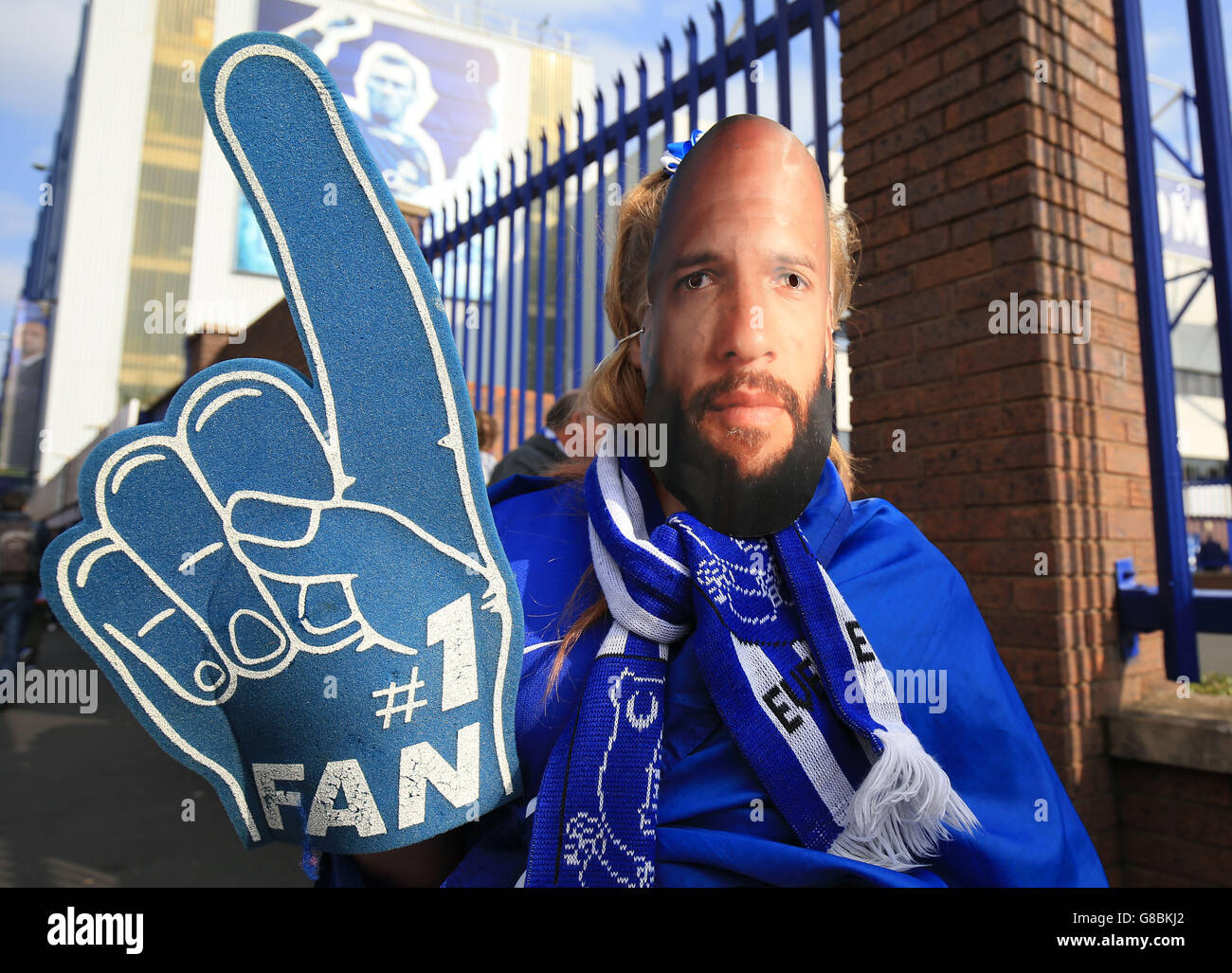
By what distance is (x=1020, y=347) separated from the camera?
205 cm

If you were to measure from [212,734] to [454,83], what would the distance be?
1003 inches

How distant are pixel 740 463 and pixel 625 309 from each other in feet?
0.86

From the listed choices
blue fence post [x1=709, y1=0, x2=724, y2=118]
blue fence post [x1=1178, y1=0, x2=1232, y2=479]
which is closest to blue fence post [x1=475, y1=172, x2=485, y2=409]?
blue fence post [x1=709, y1=0, x2=724, y2=118]

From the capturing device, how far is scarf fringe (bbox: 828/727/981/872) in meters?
0.72

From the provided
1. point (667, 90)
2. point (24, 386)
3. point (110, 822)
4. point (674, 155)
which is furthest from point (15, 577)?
point (24, 386)

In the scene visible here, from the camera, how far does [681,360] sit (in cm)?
62

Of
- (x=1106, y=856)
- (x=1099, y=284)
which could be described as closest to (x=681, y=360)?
(x=1099, y=284)

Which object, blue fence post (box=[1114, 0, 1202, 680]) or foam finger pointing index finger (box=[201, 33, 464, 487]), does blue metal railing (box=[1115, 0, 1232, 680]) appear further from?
foam finger pointing index finger (box=[201, 33, 464, 487])

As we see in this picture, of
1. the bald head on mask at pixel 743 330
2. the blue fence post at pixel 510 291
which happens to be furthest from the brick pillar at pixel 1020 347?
the blue fence post at pixel 510 291

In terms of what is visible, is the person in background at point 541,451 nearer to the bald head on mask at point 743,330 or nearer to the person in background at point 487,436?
the person in background at point 487,436

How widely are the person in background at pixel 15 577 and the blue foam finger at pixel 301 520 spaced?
699 centimetres

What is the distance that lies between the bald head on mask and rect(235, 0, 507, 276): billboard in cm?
2060

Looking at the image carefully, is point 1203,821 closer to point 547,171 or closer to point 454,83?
point 547,171

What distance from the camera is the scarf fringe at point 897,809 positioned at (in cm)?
72
